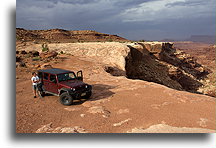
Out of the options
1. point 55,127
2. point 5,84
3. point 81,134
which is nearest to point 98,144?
point 81,134

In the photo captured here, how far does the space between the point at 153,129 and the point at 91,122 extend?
7.46 feet

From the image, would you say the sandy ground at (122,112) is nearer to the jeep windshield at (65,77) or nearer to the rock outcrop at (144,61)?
the jeep windshield at (65,77)

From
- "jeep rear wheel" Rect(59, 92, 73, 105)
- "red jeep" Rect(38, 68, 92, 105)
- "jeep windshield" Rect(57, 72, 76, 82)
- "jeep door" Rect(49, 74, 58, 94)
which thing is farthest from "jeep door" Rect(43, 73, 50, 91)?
"jeep rear wheel" Rect(59, 92, 73, 105)

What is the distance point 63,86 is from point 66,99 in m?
0.67

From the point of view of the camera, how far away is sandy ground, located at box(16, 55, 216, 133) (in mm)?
6254

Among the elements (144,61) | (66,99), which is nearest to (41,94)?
(66,99)

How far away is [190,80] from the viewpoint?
35.3m

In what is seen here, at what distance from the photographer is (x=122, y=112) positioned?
7.43 metres

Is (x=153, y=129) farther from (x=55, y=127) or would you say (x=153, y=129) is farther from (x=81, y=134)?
(x=55, y=127)

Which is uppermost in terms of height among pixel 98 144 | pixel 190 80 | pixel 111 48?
pixel 111 48

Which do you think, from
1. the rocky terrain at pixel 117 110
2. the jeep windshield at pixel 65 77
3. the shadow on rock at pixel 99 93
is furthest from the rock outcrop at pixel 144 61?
the jeep windshield at pixel 65 77

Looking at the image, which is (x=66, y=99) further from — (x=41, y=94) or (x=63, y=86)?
(x=41, y=94)

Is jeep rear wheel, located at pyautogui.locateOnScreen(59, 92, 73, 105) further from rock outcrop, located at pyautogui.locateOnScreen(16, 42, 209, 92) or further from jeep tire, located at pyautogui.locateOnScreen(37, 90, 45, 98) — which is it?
rock outcrop, located at pyautogui.locateOnScreen(16, 42, 209, 92)

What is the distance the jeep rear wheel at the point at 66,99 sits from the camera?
27.1 ft
